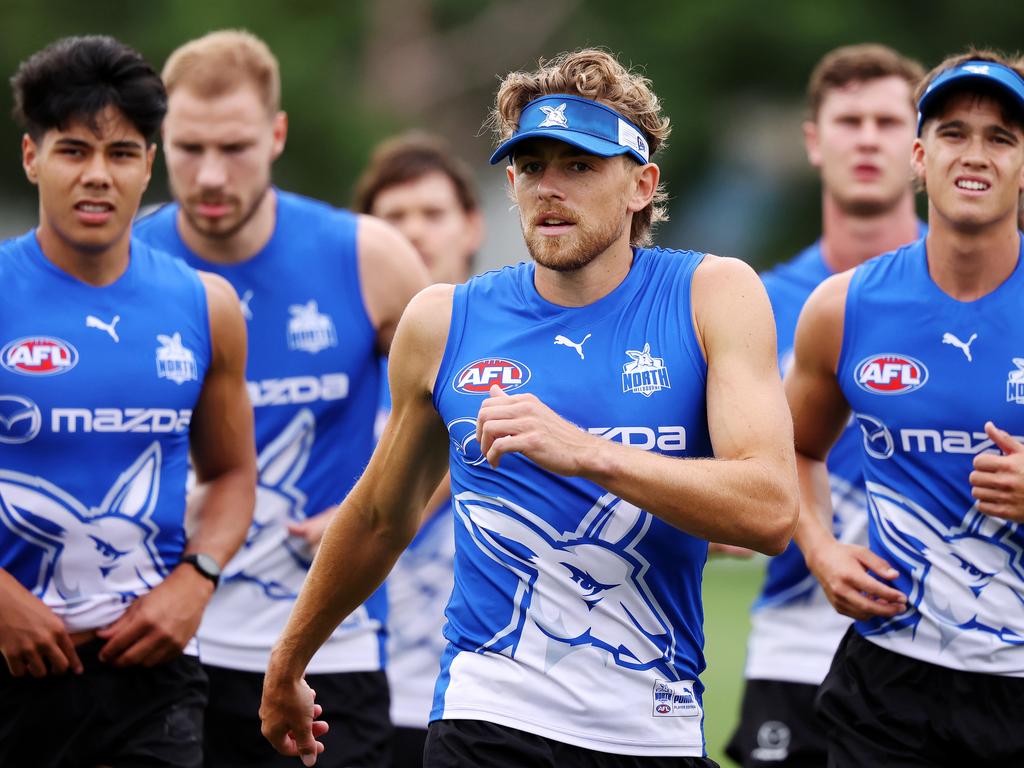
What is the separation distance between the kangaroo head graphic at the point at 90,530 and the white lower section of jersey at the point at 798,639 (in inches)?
104

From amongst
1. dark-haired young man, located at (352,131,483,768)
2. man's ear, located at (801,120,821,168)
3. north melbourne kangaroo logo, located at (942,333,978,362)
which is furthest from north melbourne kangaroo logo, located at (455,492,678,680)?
man's ear, located at (801,120,821,168)

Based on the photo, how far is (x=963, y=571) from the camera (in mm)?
5535

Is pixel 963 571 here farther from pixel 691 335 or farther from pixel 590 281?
pixel 590 281

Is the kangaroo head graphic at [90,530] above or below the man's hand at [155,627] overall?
above

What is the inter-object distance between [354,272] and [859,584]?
250 centimetres

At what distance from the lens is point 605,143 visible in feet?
16.5

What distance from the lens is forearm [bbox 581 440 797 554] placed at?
451cm

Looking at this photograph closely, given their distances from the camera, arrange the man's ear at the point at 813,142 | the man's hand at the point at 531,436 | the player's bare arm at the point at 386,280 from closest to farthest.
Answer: the man's hand at the point at 531,436
the player's bare arm at the point at 386,280
the man's ear at the point at 813,142

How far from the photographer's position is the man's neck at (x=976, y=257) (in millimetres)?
5664

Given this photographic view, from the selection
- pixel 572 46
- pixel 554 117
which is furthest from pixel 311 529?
pixel 572 46

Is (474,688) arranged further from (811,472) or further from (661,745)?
(811,472)

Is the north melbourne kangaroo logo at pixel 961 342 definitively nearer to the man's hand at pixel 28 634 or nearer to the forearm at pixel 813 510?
the forearm at pixel 813 510

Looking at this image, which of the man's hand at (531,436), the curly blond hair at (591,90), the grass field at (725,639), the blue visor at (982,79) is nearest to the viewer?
the man's hand at (531,436)

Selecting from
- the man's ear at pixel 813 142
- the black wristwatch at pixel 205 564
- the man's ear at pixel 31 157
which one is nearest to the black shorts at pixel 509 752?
the black wristwatch at pixel 205 564
